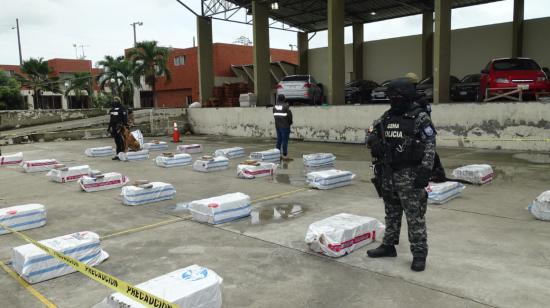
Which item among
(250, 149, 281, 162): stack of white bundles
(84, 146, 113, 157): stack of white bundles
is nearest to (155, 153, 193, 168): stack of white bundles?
(250, 149, 281, 162): stack of white bundles

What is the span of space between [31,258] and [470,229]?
5.09 metres

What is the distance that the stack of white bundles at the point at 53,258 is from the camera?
4.31 metres

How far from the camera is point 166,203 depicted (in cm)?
762

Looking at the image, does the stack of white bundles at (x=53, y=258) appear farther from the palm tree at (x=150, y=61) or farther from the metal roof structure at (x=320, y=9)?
the palm tree at (x=150, y=61)

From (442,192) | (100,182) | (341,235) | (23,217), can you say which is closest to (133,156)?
(100,182)

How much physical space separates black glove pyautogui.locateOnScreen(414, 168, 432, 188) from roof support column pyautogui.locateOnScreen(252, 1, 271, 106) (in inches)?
763

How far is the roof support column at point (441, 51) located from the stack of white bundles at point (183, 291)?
1401cm

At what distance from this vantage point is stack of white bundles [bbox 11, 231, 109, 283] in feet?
14.1

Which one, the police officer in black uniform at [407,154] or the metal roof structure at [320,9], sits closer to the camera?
the police officer in black uniform at [407,154]

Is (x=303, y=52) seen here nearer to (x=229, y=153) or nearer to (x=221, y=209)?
(x=229, y=153)

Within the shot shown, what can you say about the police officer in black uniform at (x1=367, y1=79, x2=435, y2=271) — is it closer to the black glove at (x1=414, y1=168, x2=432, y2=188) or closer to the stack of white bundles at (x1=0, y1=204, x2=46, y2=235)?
the black glove at (x1=414, y1=168, x2=432, y2=188)

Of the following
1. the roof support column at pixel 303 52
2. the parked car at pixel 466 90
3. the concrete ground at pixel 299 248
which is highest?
the roof support column at pixel 303 52

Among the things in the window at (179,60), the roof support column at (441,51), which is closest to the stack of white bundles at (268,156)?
the roof support column at (441,51)

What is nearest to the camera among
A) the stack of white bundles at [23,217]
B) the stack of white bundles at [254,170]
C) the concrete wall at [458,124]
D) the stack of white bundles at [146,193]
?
the stack of white bundles at [23,217]
